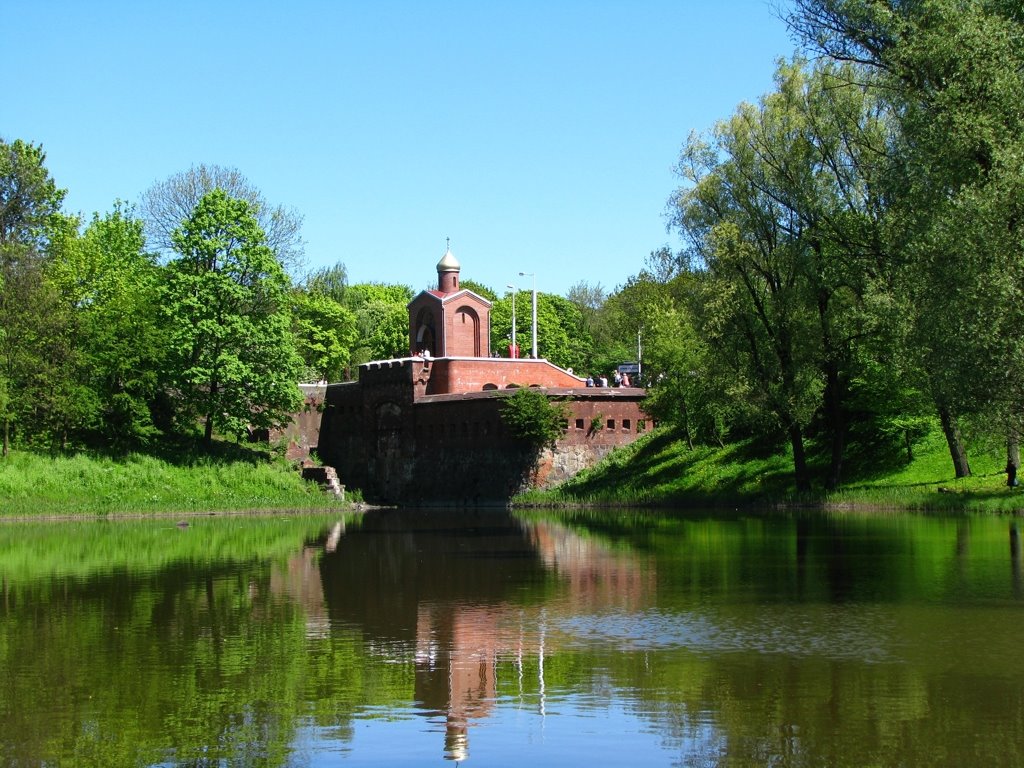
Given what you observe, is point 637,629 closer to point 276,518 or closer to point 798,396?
point 798,396

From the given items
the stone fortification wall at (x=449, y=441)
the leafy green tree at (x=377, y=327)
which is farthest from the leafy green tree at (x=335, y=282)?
the stone fortification wall at (x=449, y=441)

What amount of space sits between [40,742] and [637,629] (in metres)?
8.25

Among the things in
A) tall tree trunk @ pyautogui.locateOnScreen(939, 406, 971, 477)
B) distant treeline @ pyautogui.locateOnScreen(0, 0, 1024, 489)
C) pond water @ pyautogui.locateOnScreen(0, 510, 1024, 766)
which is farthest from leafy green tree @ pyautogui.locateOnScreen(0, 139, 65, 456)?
tall tree trunk @ pyautogui.locateOnScreen(939, 406, 971, 477)

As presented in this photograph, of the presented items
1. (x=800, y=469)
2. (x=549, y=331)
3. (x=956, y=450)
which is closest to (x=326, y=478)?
(x=800, y=469)

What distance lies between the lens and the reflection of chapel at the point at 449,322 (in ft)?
232

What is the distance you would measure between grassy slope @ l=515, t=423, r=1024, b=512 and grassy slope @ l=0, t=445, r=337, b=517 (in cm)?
1059

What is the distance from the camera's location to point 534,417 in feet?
189

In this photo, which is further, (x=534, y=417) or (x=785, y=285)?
(x=534, y=417)

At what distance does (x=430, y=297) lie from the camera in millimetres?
71438

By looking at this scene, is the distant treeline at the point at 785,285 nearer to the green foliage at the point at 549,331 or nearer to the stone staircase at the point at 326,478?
the stone staircase at the point at 326,478

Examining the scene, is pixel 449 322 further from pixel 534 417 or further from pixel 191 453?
pixel 191 453

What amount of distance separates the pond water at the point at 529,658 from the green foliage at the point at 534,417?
26900mm

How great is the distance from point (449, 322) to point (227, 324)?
1609 centimetres

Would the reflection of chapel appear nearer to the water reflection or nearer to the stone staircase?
the stone staircase
